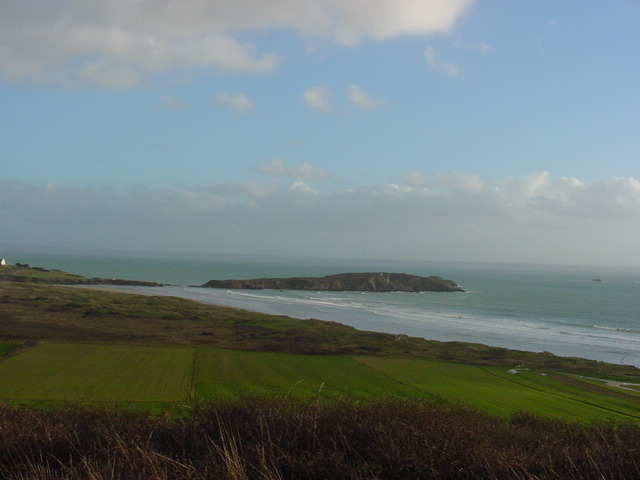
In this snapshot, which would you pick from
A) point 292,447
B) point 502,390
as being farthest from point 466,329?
point 292,447

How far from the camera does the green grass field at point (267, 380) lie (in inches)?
1001

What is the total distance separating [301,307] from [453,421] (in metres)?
70.6

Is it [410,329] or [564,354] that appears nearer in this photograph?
[564,354]

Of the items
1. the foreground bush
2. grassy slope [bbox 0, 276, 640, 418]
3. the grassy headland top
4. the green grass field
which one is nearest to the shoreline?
grassy slope [bbox 0, 276, 640, 418]

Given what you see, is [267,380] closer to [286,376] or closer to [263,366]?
[286,376]

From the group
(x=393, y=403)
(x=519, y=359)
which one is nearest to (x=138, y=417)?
(x=393, y=403)

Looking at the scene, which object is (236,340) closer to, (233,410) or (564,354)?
(564,354)

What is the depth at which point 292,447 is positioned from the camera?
10.8 meters

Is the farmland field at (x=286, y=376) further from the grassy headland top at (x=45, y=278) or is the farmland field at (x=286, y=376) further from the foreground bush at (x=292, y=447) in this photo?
the grassy headland top at (x=45, y=278)

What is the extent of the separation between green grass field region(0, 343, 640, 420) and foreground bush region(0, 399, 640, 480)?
9129 mm

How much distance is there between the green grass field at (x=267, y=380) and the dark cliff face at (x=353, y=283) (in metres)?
88.1

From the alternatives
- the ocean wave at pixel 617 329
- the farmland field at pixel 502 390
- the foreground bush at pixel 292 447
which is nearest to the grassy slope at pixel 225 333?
the farmland field at pixel 502 390

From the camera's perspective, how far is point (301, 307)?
82.8 metres

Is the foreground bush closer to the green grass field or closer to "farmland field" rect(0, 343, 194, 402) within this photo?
the green grass field
